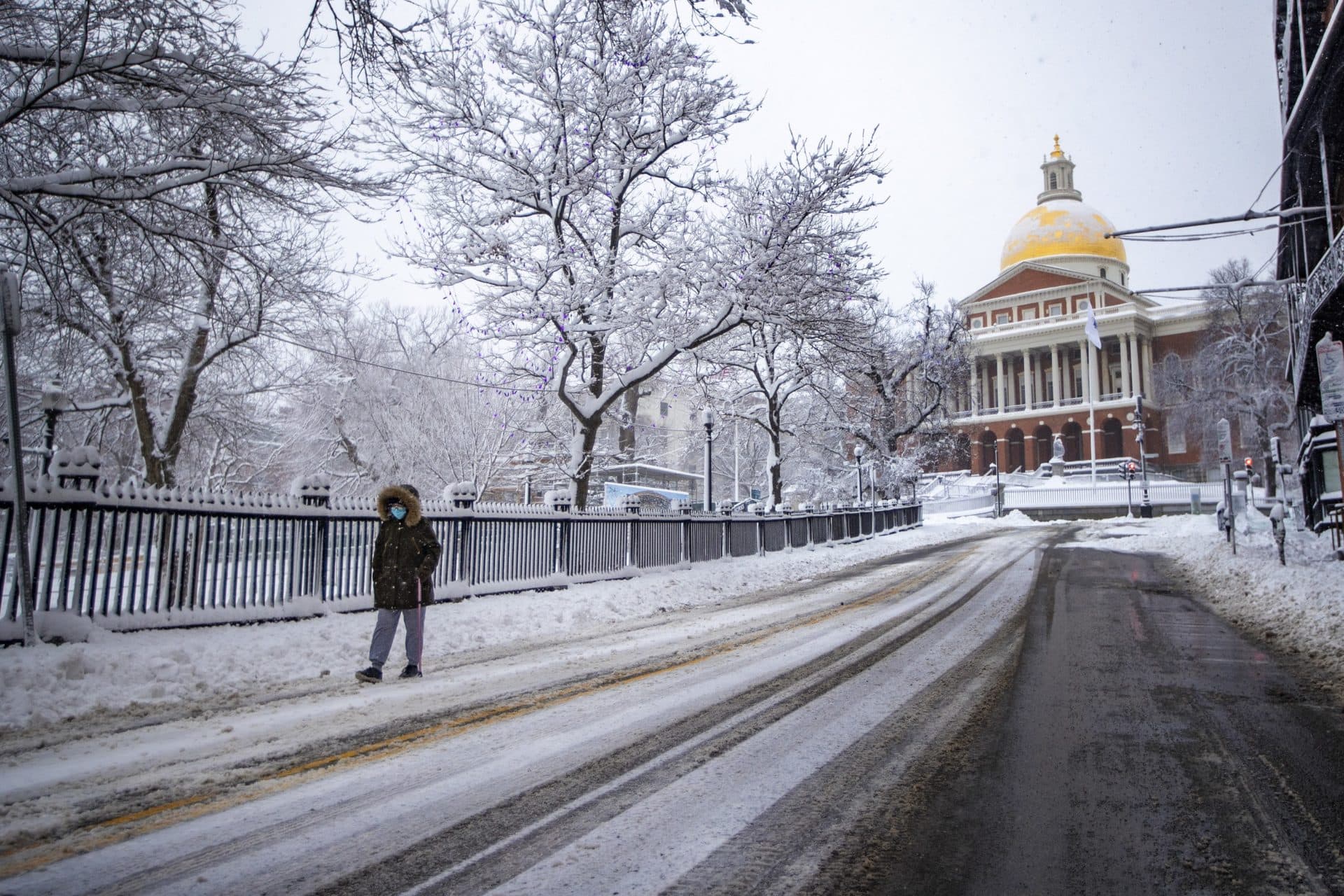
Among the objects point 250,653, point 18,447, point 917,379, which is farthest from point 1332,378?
point 917,379

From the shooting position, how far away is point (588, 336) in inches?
712

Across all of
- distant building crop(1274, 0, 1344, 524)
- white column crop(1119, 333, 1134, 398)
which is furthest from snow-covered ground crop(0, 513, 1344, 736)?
white column crop(1119, 333, 1134, 398)

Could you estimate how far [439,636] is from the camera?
8977 mm

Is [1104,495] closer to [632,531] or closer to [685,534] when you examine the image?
[685,534]

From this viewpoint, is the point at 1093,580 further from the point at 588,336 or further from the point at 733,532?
the point at 588,336

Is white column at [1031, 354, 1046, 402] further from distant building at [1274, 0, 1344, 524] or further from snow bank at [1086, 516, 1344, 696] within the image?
snow bank at [1086, 516, 1344, 696]

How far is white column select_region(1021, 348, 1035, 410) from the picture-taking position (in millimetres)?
73500

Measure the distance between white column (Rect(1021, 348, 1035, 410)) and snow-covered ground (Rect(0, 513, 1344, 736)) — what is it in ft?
197

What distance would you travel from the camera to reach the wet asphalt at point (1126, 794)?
3010 mm

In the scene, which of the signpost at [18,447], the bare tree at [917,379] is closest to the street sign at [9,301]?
the signpost at [18,447]

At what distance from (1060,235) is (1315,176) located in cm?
5943

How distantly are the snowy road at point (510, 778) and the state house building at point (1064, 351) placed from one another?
68352 millimetres

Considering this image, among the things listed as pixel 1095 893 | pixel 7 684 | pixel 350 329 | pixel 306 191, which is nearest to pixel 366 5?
pixel 306 191

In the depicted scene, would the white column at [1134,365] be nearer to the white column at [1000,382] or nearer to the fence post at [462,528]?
the white column at [1000,382]
